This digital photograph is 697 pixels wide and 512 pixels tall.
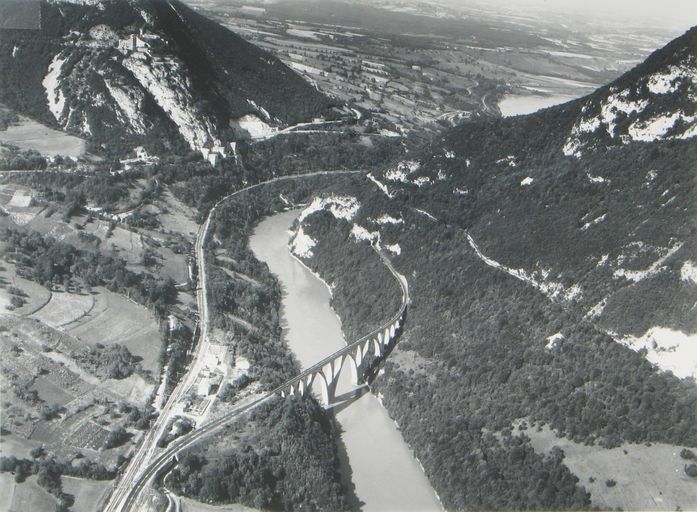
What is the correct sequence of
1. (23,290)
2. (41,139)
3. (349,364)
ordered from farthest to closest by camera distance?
(41,139)
(349,364)
(23,290)

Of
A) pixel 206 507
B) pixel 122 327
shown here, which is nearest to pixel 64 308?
pixel 122 327

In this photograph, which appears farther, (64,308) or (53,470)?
(64,308)

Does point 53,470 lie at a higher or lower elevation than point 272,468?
higher

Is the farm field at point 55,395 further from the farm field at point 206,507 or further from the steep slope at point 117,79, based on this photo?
the steep slope at point 117,79

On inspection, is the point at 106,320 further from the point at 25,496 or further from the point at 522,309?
the point at 522,309

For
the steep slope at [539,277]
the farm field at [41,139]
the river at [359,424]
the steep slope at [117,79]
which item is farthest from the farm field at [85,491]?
the steep slope at [117,79]

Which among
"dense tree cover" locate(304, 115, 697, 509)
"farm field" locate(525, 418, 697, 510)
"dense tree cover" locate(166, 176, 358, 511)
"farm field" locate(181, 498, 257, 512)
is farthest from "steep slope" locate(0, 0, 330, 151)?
"farm field" locate(525, 418, 697, 510)

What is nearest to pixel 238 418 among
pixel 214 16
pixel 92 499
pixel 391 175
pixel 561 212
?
pixel 92 499
